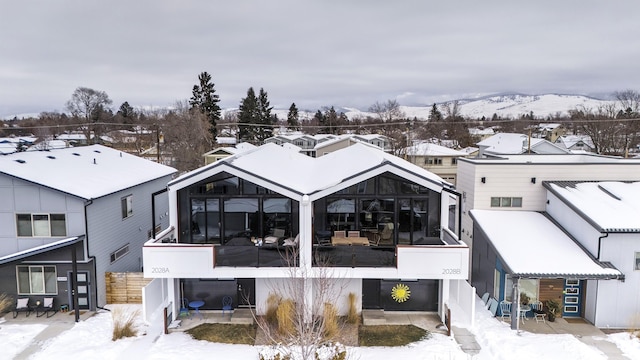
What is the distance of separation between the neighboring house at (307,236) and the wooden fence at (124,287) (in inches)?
59.0

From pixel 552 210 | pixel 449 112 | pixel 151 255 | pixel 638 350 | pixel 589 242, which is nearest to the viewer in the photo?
pixel 638 350

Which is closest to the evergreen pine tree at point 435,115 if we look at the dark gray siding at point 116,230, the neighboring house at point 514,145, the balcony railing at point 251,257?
the neighboring house at point 514,145

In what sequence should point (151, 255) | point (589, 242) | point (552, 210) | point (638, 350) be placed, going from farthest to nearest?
point (552, 210) → point (589, 242) → point (151, 255) → point (638, 350)

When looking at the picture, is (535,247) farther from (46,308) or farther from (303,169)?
(46,308)

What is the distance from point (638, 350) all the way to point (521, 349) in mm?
3799

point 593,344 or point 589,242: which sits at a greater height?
point 589,242

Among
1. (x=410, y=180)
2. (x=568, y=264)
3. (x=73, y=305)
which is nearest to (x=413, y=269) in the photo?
(x=410, y=180)

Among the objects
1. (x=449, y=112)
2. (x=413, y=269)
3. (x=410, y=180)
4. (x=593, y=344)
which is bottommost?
(x=593, y=344)

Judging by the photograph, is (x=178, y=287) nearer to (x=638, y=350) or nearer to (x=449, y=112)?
(x=638, y=350)

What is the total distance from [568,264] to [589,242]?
1.61 meters

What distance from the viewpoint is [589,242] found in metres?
16.2

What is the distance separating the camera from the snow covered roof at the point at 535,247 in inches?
593

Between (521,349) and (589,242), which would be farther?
(589,242)

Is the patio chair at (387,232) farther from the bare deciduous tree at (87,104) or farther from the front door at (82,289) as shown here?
the bare deciduous tree at (87,104)
